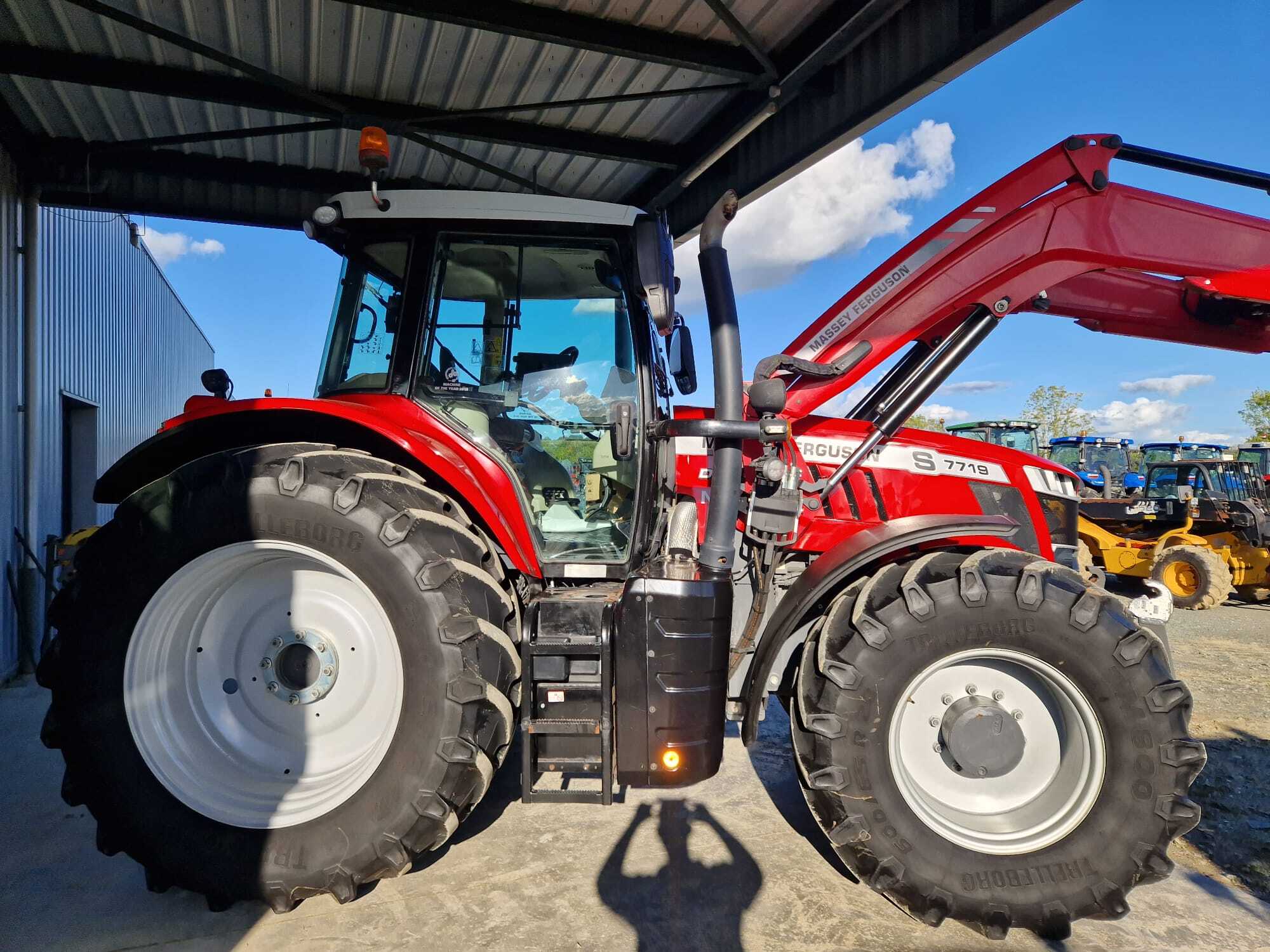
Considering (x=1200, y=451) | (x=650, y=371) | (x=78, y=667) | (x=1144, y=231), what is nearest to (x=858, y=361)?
(x=650, y=371)

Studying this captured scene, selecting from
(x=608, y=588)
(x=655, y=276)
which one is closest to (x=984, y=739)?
(x=608, y=588)

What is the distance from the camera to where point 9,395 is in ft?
17.8

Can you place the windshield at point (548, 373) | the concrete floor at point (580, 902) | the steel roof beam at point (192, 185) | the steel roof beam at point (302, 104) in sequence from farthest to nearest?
the steel roof beam at point (192, 185)
the steel roof beam at point (302, 104)
the windshield at point (548, 373)
the concrete floor at point (580, 902)

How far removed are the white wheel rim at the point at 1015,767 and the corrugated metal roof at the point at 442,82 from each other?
10.1 ft

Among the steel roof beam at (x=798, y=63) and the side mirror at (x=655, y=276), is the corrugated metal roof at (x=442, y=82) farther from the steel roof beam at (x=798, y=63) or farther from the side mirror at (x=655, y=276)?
the side mirror at (x=655, y=276)

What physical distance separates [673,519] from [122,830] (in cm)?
213

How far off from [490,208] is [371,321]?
2.21ft

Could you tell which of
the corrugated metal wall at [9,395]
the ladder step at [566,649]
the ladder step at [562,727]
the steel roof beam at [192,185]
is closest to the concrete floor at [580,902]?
the ladder step at [562,727]

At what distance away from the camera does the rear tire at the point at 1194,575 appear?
8789 mm

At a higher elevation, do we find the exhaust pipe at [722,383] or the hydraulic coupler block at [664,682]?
the exhaust pipe at [722,383]

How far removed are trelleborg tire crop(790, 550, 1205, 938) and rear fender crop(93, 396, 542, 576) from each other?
1.20 metres

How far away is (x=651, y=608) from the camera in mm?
2457

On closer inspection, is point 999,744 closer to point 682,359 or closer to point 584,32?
point 682,359

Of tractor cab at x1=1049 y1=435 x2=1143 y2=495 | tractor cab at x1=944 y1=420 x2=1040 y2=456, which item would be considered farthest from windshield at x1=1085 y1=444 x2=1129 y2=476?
tractor cab at x1=944 y1=420 x2=1040 y2=456
